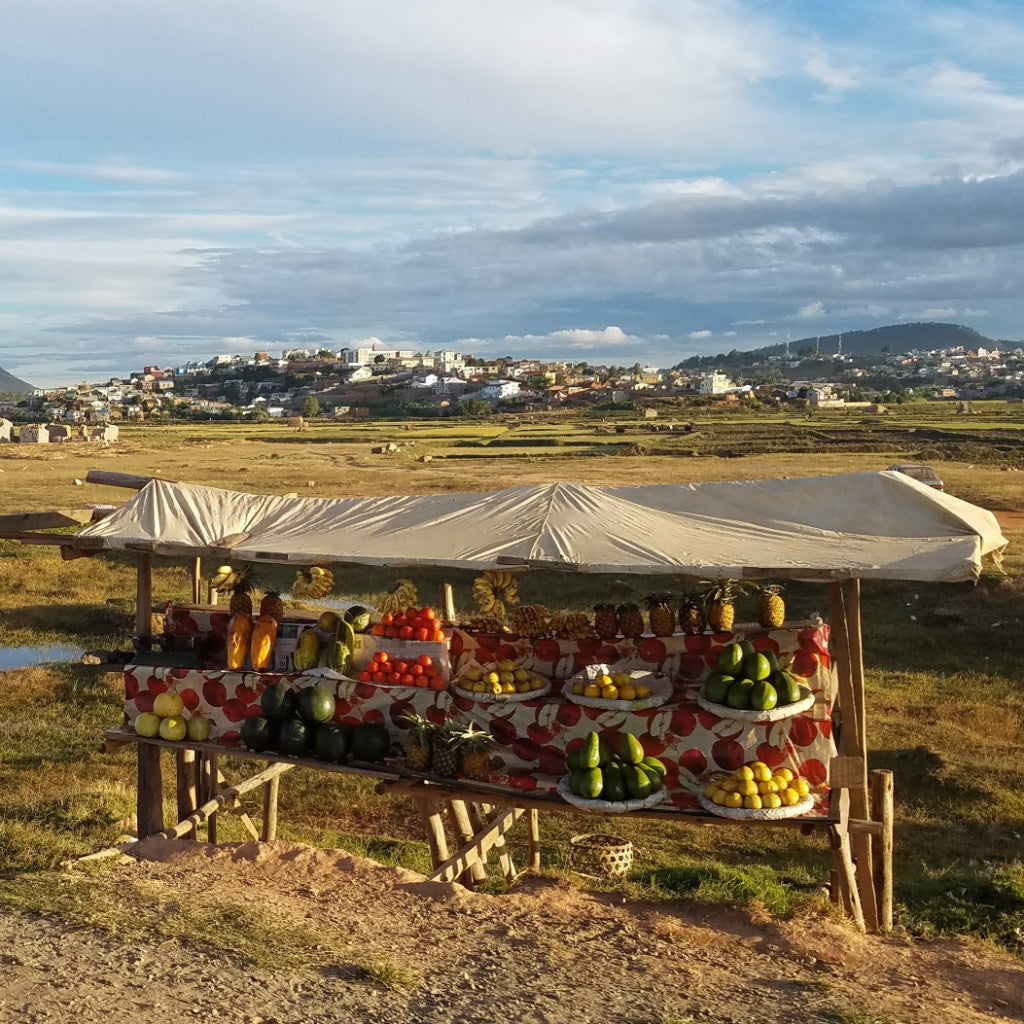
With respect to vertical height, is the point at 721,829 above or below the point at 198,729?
below

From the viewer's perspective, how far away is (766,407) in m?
103

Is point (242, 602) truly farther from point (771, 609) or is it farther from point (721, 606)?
point (771, 609)

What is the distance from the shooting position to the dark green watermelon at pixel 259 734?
7.89 m

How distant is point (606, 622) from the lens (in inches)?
313

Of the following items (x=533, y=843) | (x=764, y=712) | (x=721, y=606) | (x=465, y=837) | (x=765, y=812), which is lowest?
(x=533, y=843)

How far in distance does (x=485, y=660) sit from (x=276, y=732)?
1583 mm

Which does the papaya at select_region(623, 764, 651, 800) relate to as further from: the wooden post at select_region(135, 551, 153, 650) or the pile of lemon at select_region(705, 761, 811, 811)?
the wooden post at select_region(135, 551, 153, 650)

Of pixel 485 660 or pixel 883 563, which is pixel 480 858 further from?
pixel 883 563

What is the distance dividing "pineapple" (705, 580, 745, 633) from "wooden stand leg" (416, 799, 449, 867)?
2327mm

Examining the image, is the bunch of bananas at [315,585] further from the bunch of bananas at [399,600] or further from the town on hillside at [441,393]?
the town on hillside at [441,393]

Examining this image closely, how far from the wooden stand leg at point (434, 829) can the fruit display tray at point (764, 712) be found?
207 centimetres

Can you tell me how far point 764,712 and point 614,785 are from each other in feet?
3.34

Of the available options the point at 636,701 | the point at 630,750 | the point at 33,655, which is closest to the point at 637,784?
the point at 630,750

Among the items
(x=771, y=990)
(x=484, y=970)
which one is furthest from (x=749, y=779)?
(x=484, y=970)
